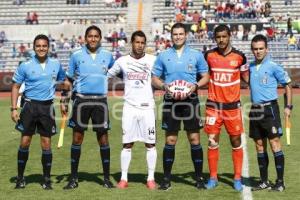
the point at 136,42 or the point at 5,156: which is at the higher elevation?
the point at 136,42

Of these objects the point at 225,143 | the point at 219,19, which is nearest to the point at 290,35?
the point at 219,19

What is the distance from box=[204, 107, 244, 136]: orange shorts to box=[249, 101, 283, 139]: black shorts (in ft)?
0.79

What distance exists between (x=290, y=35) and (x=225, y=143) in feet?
74.5

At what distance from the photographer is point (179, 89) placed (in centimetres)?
871

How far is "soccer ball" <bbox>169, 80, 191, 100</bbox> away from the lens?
869 cm

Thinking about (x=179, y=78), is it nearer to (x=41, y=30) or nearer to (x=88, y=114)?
(x=88, y=114)

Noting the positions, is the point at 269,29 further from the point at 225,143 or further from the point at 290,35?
the point at 225,143

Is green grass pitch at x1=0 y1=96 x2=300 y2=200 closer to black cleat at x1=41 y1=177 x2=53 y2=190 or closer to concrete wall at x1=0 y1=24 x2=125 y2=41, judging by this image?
black cleat at x1=41 y1=177 x2=53 y2=190

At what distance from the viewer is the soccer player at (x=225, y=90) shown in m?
8.77

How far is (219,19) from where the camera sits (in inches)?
1449

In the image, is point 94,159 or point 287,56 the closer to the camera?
point 94,159

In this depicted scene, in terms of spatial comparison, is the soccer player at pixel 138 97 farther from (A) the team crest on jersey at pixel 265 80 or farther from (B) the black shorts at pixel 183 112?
(A) the team crest on jersey at pixel 265 80

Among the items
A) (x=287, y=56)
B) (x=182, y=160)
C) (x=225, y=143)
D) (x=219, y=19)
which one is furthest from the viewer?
(x=219, y=19)

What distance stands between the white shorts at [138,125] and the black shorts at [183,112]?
26cm
